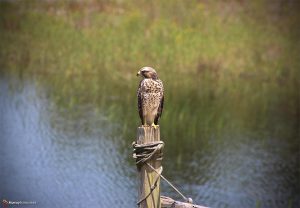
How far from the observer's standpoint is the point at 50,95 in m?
23.1

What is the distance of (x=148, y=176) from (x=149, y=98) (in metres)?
0.97

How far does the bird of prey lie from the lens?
26.4 feet

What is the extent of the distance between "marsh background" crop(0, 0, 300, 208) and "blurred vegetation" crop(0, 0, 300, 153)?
0.19ft

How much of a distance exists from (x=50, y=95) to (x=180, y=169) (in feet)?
29.5

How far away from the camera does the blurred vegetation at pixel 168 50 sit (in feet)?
82.5

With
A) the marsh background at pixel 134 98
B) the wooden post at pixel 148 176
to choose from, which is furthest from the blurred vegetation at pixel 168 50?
the wooden post at pixel 148 176

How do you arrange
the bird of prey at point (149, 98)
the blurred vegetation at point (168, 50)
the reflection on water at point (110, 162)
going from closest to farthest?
1. the bird of prey at point (149, 98)
2. the reflection on water at point (110, 162)
3. the blurred vegetation at point (168, 50)

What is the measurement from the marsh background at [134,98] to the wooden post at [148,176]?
188 inches

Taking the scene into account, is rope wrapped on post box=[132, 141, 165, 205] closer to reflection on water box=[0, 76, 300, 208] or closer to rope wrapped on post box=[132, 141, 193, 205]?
rope wrapped on post box=[132, 141, 193, 205]

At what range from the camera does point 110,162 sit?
1550cm

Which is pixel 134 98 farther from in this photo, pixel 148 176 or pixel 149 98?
pixel 148 176

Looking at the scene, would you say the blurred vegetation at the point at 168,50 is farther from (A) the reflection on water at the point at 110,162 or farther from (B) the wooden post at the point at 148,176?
(B) the wooden post at the point at 148,176

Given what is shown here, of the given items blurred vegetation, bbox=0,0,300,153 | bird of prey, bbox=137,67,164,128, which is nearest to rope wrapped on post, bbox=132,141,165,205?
bird of prey, bbox=137,67,164,128

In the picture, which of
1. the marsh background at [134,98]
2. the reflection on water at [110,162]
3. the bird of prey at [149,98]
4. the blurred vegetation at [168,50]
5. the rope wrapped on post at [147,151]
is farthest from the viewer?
the blurred vegetation at [168,50]
